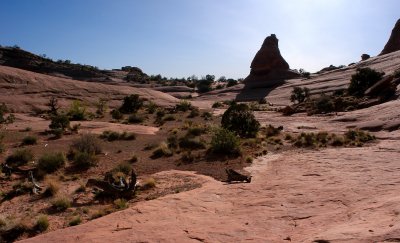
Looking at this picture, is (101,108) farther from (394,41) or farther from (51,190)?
(394,41)

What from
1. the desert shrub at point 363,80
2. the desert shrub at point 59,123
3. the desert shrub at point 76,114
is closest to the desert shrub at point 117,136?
the desert shrub at point 59,123

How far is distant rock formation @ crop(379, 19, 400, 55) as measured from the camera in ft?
214

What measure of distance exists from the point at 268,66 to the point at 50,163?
2505 inches

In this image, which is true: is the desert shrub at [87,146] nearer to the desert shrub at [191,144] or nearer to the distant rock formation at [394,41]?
the desert shrub at [191,144]

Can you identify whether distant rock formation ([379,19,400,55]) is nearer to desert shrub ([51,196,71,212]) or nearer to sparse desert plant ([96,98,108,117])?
sparse desert plant ([96,98,108,117])

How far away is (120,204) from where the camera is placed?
37.8 feet

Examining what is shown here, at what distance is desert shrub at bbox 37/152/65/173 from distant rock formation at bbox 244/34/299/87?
5896cm

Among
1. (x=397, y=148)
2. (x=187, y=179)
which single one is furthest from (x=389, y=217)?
(x=397, y=148)

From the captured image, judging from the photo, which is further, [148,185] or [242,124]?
[242,124]

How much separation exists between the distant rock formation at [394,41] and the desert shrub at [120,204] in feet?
217

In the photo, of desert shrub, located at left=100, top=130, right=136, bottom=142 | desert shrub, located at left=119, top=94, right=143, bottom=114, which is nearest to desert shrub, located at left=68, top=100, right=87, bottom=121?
desert shrub, located at left=119, top=94, right=143, bottom=114

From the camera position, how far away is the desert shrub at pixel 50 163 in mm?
16625

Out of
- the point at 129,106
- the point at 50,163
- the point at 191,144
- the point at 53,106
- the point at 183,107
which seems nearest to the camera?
the point at 50,163

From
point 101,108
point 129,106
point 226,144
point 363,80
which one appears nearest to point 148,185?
point 226,144
